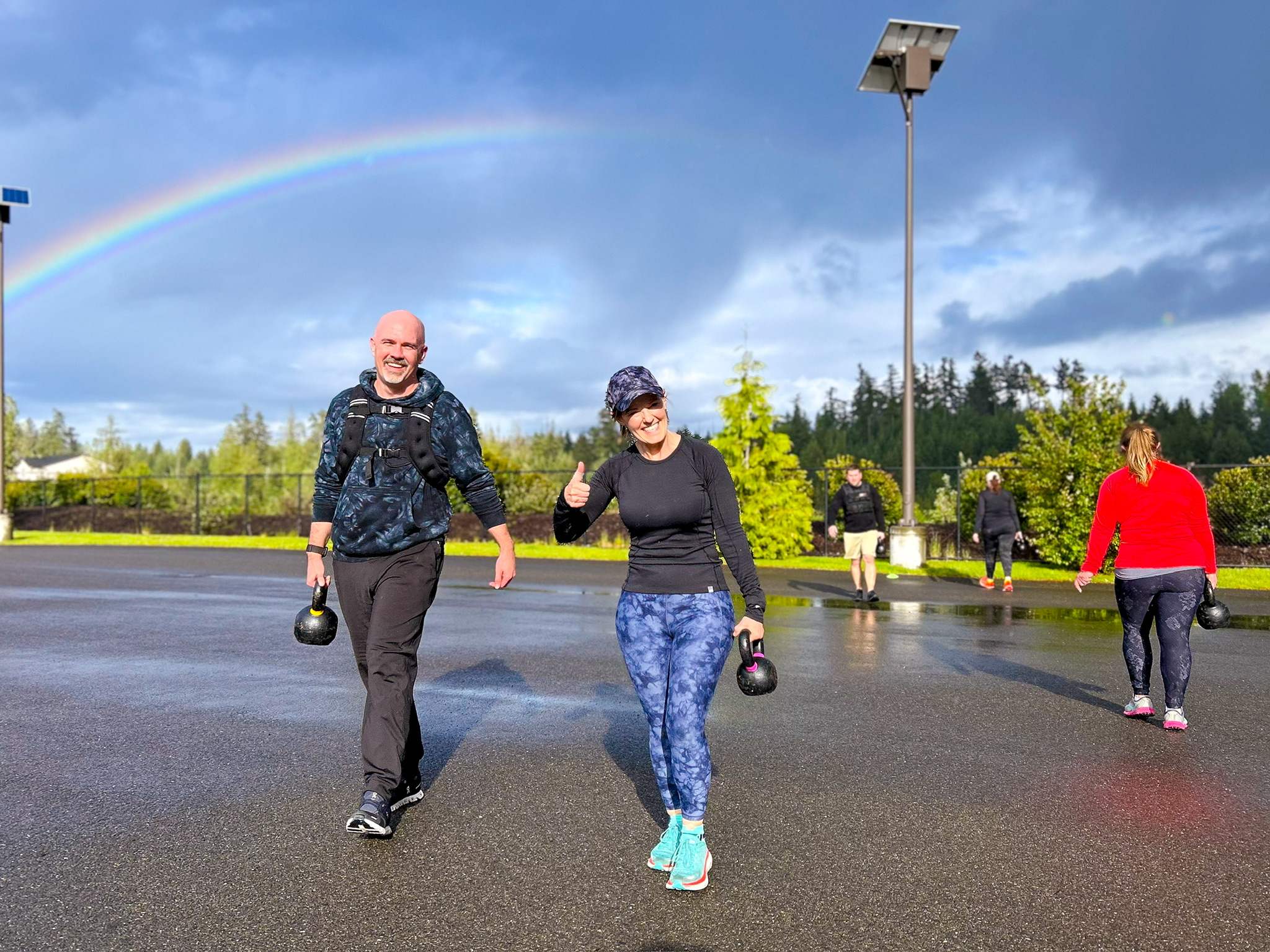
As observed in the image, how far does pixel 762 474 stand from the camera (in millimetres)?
20109

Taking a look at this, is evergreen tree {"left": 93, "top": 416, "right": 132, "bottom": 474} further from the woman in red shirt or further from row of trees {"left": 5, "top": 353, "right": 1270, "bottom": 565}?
the woman in red shirt

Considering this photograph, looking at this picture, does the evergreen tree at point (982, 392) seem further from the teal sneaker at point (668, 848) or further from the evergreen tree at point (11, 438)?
the teal sneaker at point (668, 848)

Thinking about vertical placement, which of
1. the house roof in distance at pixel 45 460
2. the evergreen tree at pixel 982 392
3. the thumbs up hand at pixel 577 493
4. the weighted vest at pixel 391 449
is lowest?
the thumbs up hand at pixel 577 493

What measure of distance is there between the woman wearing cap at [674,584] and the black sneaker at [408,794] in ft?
4.18

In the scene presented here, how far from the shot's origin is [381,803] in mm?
3998

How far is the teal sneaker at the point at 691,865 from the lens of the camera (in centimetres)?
348

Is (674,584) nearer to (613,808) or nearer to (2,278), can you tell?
(613,808)

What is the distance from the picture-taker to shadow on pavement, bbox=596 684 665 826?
456 cm

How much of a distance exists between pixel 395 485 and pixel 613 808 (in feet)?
5.78

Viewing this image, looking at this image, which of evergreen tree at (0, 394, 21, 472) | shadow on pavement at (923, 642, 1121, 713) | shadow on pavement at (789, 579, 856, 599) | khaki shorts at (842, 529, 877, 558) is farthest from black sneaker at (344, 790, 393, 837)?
evergreen tree at (0, 394, 21, 472)

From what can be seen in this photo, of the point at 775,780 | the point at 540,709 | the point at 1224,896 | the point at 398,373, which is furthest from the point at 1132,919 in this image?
the point at 540,709

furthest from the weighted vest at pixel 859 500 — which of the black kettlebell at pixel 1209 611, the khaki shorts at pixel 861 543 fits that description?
the black kettlebell at pixel 1209 611

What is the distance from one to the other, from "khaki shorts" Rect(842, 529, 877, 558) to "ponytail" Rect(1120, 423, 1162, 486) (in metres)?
6.93

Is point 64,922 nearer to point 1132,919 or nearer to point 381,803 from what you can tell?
point 381,803
